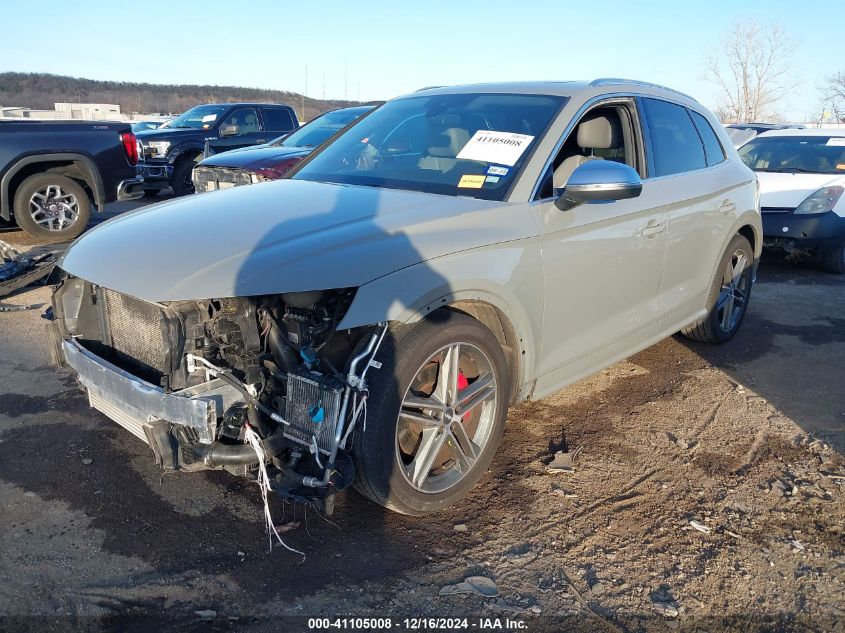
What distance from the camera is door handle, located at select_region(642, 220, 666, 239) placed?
4147mm

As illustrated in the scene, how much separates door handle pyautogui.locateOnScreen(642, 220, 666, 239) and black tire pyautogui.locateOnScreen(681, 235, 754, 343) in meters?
1.14

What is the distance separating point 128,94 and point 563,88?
90884 mm

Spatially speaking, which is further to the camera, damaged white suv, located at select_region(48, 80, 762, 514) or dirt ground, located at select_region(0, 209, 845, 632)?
damaged white suv, located at select_region(48, 80, 762, 514)

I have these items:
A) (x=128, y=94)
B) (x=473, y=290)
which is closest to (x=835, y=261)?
(x=473, y=290)

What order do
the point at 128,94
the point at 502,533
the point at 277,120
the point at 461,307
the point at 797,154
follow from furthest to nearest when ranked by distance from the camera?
the point at 128,94 < the point at 277,120 < the point at 797,154 < the point at 461,307 < the point at 502,533

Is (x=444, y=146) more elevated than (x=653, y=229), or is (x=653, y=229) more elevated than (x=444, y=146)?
(x=444, y=146)

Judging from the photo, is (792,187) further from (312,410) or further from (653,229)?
(312,410)

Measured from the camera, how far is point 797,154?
32.1 ft

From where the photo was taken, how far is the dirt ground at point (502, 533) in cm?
263

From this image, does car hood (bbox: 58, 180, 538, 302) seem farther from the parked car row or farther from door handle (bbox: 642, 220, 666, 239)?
door handle (bbox: 642, 220, 666, 239)

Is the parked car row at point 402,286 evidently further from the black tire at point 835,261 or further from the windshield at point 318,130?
the windshield at point 318,130

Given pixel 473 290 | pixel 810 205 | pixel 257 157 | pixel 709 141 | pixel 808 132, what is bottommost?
pixel 810 205

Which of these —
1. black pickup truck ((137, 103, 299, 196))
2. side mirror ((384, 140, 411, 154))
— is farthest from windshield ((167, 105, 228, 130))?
side mirror ((384, 140, 411, 154))

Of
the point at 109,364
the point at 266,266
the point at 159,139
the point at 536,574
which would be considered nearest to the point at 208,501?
the point at 109,364
